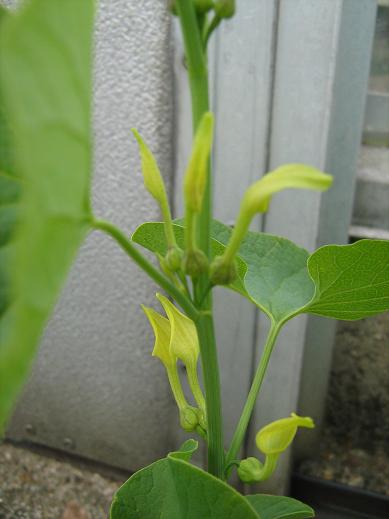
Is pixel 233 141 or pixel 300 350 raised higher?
pixel 233 141

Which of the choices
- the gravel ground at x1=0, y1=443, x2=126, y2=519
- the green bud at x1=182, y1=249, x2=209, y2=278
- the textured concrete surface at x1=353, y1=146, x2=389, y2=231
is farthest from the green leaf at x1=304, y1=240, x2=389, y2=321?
the gravel ground at x1=0, y1=443, x2=126, y2=519

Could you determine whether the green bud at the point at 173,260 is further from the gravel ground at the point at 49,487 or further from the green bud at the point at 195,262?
the gravel ground at the point at 49,487

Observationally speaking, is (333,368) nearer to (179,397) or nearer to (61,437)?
(61,437)

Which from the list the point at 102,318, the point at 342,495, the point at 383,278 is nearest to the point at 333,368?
the point at 342,495

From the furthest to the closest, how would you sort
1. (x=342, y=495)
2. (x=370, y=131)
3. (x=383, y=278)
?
(x=342, y=495)
(x=370, y=131)
(x=383, y=278)

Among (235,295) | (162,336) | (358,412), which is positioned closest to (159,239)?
(162,336)

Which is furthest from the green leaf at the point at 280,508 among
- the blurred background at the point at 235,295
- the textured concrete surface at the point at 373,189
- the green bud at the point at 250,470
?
the textured concrete surface at the point at 373,189

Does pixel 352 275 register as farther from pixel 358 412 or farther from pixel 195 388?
pixel 358 412
